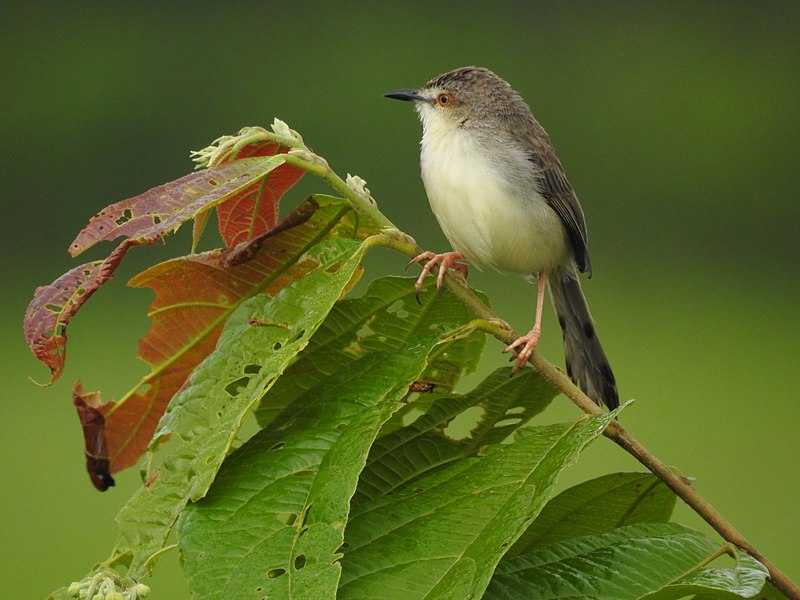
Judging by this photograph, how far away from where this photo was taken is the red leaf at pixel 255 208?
1.06 metres

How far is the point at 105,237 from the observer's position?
2.93 ft

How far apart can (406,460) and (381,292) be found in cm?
18

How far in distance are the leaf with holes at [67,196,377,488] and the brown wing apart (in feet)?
2.71

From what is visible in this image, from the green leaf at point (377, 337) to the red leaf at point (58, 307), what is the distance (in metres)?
0.23

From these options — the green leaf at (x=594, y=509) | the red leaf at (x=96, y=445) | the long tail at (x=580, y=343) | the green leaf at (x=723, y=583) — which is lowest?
the long tail at (x=580, y=343)

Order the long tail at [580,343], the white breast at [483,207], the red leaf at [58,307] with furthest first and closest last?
the white breast at [483,207] < the long tail at [580,343] < the red leaf at [58,307]

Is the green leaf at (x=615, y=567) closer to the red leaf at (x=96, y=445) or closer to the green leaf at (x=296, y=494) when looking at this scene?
the green leaf at (x=296, y=494)

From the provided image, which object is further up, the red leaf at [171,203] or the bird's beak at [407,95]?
the red leaf at [171,203]

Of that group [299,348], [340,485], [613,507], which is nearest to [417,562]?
[340,485]

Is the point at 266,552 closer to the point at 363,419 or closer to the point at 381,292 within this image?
the point at 363,419

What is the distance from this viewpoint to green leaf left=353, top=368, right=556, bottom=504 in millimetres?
958

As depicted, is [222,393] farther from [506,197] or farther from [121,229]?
[506,197]

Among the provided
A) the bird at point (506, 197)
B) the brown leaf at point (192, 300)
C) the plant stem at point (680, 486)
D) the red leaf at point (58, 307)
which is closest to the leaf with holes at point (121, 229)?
the red leaf at point (58, 307)

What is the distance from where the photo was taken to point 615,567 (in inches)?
34.5
